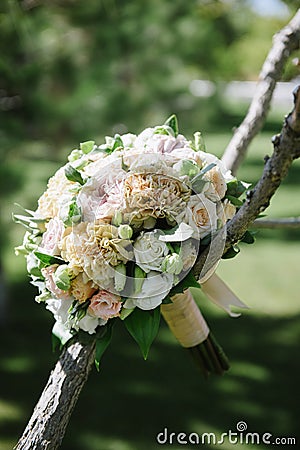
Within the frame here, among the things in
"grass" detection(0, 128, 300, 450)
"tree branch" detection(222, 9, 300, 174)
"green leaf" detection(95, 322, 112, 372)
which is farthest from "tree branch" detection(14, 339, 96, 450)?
"grass" detection(0, 128, 300, 450)

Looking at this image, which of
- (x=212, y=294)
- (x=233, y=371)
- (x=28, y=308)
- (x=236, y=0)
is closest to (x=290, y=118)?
(x=212, y=294)

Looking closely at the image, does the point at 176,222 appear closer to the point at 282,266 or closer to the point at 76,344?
the point at 76,344

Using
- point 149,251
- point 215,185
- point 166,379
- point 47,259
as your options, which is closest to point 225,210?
point 215,185

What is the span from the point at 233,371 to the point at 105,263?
2.07 metres

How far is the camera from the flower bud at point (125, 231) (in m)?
0.84

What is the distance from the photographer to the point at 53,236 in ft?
2.96

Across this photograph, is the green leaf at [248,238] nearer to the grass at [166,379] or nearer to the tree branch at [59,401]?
the tree branch at [59,401]

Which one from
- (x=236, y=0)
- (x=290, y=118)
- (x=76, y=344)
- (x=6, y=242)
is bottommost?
(x=6, y=242)

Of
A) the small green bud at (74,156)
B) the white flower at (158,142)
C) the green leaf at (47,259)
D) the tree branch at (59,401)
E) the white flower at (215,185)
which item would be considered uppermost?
the white flower at (158,142)

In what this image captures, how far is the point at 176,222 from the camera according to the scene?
2.87 feet

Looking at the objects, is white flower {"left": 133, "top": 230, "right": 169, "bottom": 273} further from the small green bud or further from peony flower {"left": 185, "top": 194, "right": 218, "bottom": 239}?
the small green bud

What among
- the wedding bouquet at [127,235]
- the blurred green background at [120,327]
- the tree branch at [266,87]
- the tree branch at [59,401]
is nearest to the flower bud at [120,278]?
the wedding bouquet at [127,235]

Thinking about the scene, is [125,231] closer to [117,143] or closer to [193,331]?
[117,143]

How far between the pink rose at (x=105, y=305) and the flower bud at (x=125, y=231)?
8cm
